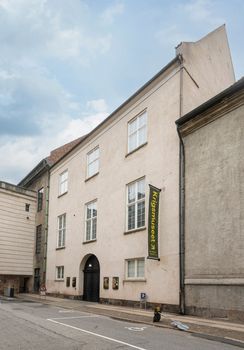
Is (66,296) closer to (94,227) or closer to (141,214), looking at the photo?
(94,227)

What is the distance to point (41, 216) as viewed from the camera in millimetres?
35438

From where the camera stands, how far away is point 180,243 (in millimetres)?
17500

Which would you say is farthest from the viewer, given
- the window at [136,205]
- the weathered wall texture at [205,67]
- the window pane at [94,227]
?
the window pane at [94,227]

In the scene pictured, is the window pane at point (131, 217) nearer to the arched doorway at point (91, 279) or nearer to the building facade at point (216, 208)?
the building facade at point (216, 208)

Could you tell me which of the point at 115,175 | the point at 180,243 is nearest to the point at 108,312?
the point at 180,243

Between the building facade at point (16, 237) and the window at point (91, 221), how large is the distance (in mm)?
10041

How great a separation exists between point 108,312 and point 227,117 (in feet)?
30.3

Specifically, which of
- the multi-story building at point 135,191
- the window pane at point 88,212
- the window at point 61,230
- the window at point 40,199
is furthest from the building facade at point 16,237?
the window pane at point 88,212

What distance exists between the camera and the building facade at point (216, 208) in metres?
14.8

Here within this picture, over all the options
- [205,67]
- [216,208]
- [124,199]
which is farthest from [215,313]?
[205,67]

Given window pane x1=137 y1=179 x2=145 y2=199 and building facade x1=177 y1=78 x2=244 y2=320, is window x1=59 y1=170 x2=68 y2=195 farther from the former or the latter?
building facade x1=177 y1=78 x2=244 y2=320

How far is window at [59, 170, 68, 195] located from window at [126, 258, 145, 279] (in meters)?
10.9

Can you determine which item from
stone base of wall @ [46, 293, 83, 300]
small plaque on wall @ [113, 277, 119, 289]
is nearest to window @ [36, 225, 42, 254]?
stone base of wall @ [46, 293, 83, 300]

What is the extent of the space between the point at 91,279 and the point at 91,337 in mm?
15052
